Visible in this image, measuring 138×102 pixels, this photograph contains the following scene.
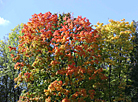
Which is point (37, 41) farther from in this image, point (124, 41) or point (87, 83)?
point (124, 41)

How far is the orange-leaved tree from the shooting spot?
53.4 feet

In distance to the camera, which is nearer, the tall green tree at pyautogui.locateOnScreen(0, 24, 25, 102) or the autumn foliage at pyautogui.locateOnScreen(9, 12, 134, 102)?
the autumn foliage at pyautogui.locateOnScreen(9, 12, 134, 102)

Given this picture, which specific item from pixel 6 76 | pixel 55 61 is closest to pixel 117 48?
pixel 55 61

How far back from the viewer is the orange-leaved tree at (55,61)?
53.4 feet

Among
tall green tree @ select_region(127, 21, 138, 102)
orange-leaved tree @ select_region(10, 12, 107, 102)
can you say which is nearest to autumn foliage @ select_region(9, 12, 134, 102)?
orange-leaved tree @ select_region(10, 12, 107, 102)

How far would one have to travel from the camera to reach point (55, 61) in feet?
53.5

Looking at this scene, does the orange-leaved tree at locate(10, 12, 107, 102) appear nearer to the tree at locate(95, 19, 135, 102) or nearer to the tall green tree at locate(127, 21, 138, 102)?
the tree at locate(95, 19, 135, 102)

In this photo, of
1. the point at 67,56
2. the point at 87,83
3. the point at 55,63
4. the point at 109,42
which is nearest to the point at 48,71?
the point at 55,63

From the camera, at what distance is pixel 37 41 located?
16906 millimetres

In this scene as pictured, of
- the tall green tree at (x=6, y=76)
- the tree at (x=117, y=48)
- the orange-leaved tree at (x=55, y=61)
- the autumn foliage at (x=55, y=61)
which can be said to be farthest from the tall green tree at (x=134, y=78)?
the tall green tree at (x=6, y=76)

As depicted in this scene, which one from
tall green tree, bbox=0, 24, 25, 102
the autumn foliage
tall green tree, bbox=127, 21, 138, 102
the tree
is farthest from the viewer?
tall green tree, bbox=0, 24, 25, 102

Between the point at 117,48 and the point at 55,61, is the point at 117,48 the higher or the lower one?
the higher one

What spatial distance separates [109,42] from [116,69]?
12.4 ft

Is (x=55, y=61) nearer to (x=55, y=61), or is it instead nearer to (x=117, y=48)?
(x=55, y=61)
